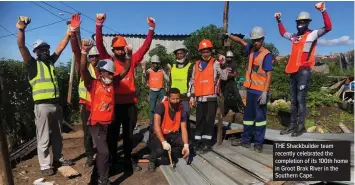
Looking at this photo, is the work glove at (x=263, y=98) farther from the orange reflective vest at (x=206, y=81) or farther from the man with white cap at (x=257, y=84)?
the orange reflective vest at (x=206, y=81)

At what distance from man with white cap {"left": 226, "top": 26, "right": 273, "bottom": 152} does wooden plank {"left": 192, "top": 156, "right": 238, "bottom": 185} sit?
89cm

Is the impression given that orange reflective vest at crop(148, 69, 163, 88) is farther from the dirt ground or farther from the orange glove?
the orange glove

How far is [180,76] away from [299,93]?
215 centimetres

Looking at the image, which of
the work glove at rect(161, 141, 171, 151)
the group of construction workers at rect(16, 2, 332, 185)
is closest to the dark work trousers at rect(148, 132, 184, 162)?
the group of construction workers at rect(16, 2, 332, 185)

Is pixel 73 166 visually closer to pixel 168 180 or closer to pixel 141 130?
pixel 168 180

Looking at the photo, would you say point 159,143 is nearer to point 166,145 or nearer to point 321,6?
point 166,145

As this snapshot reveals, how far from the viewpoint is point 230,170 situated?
461 cm

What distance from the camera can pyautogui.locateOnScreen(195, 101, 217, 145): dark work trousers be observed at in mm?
5398

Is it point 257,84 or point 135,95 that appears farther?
point 257,84

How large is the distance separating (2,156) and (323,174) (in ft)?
12.4

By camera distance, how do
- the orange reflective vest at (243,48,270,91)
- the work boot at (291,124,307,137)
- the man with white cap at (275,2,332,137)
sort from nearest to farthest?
the orange reflective vest at (243,48,270,91)
the man with white cap at (275,2,332,137)
the work boot at (291,124,307,137)

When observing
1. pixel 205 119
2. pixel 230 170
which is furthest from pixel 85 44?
pixel 230 170

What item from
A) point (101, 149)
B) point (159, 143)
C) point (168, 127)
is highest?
→ point (168, 127)

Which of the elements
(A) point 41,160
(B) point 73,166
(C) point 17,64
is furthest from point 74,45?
(C) point 17,64
